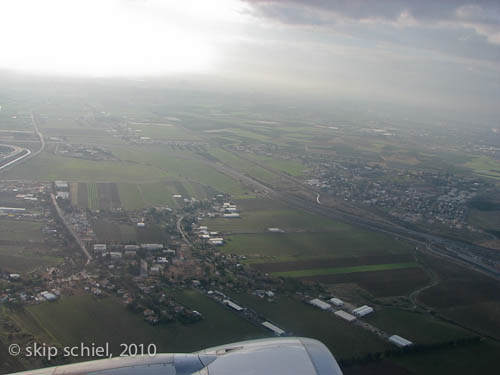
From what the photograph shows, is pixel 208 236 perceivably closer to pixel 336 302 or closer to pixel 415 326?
pixel 336 302

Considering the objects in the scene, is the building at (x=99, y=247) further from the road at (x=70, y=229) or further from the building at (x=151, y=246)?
the building at (x=151, y=246)

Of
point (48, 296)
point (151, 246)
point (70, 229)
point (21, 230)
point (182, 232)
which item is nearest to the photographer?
point (48, 296)

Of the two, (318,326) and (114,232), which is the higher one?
(114,232)

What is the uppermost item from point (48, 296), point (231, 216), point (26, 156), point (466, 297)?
point (26, 156)

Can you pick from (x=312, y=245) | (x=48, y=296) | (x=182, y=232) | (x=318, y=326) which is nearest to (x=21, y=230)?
(x=48, y=296)

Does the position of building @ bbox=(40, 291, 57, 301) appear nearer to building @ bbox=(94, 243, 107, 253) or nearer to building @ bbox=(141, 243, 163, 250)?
building @ bbox=(94, 243, 107, 253)

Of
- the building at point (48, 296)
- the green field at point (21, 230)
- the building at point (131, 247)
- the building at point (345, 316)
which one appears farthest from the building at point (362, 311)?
the green field at point (21, 230)

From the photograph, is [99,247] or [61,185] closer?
[99,247]
